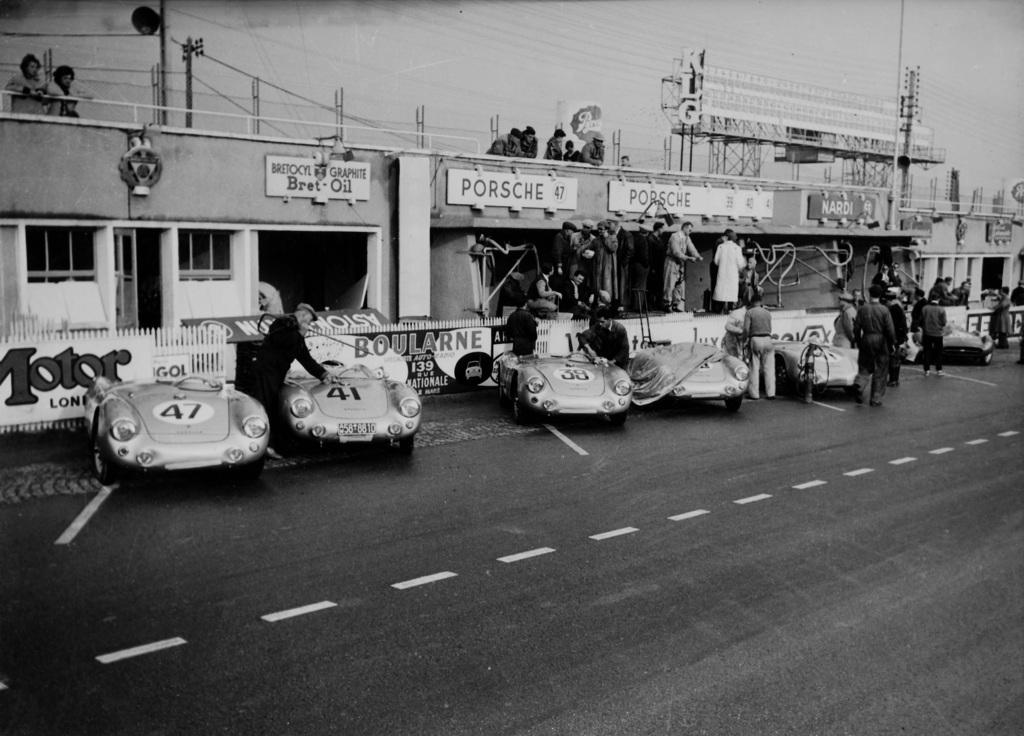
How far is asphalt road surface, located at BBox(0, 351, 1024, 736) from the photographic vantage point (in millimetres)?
5309

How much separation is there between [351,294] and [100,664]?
46.7 feet

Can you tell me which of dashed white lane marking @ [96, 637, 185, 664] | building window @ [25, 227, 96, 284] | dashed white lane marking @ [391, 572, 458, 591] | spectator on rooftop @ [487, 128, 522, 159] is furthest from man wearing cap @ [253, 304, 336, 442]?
spectator on rooftop @ [487, 128, 522, 159]

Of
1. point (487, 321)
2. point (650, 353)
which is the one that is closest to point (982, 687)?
point (650, 353)

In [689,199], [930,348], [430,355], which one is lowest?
[930,348]

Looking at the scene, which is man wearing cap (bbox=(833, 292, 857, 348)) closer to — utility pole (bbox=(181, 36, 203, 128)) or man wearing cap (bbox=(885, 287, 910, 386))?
man wearing cap (bbox=(885, 287, 910, 386))

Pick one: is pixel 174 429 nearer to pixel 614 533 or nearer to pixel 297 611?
pixel 297 611

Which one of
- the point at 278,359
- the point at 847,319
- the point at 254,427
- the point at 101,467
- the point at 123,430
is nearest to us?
the point at 123,430

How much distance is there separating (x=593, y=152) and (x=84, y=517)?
15880mm

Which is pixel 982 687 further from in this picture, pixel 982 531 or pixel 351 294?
pixel 351 294

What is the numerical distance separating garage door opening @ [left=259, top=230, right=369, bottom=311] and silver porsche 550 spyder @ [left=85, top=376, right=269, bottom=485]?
905cm

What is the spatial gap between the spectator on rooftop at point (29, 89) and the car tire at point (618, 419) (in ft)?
28.5

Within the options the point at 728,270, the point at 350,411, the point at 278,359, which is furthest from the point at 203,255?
the point at 728,270

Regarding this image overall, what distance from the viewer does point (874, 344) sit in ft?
51.0

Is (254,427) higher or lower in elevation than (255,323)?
lower
